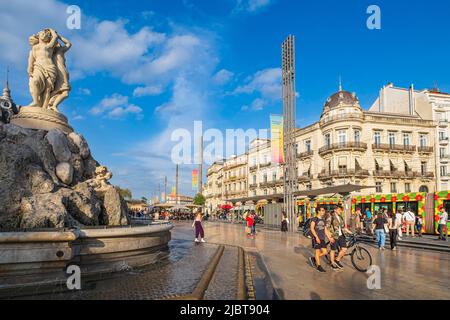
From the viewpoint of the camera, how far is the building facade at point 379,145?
137 feet

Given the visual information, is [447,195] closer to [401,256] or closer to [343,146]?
[401,256]

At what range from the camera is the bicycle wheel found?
8.66m

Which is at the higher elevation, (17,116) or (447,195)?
(17,116)

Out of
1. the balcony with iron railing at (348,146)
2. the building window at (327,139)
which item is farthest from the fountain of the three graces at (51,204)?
the building window at (327,139)

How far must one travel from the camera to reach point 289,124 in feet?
87.2

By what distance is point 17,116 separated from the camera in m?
10.8

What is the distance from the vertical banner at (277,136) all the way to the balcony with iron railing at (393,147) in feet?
66.5

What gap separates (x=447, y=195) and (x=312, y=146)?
90.1 ft

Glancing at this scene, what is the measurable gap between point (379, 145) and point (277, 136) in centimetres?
2129

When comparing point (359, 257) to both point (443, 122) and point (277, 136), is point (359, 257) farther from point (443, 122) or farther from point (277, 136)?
point (443, 122)

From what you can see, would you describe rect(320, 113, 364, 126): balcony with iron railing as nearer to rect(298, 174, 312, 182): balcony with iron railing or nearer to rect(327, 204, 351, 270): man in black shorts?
rect(298, 174, 312, 182): balcony with iron railing

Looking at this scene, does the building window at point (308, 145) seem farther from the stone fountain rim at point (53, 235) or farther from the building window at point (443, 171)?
the stone fountain rim at point (53, 235)

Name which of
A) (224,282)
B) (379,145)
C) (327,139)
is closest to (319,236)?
(224,282)
